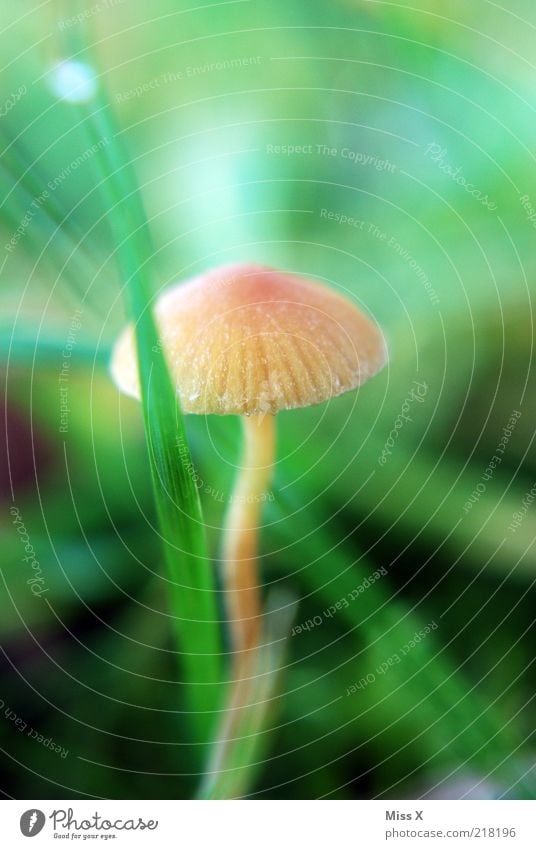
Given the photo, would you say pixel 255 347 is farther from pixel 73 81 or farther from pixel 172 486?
pixel 73 81

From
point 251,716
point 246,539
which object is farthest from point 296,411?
point 251,716

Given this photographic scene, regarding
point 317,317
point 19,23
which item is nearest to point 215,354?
point 317,317

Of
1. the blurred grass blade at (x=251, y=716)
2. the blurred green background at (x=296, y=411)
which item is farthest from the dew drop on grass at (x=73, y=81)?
the blurred grass blade at (x=251, y=716)

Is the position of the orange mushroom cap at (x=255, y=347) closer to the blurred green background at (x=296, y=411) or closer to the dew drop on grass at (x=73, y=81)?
the blurred green background at (x=296, y=411)

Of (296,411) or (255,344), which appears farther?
(296,411)
